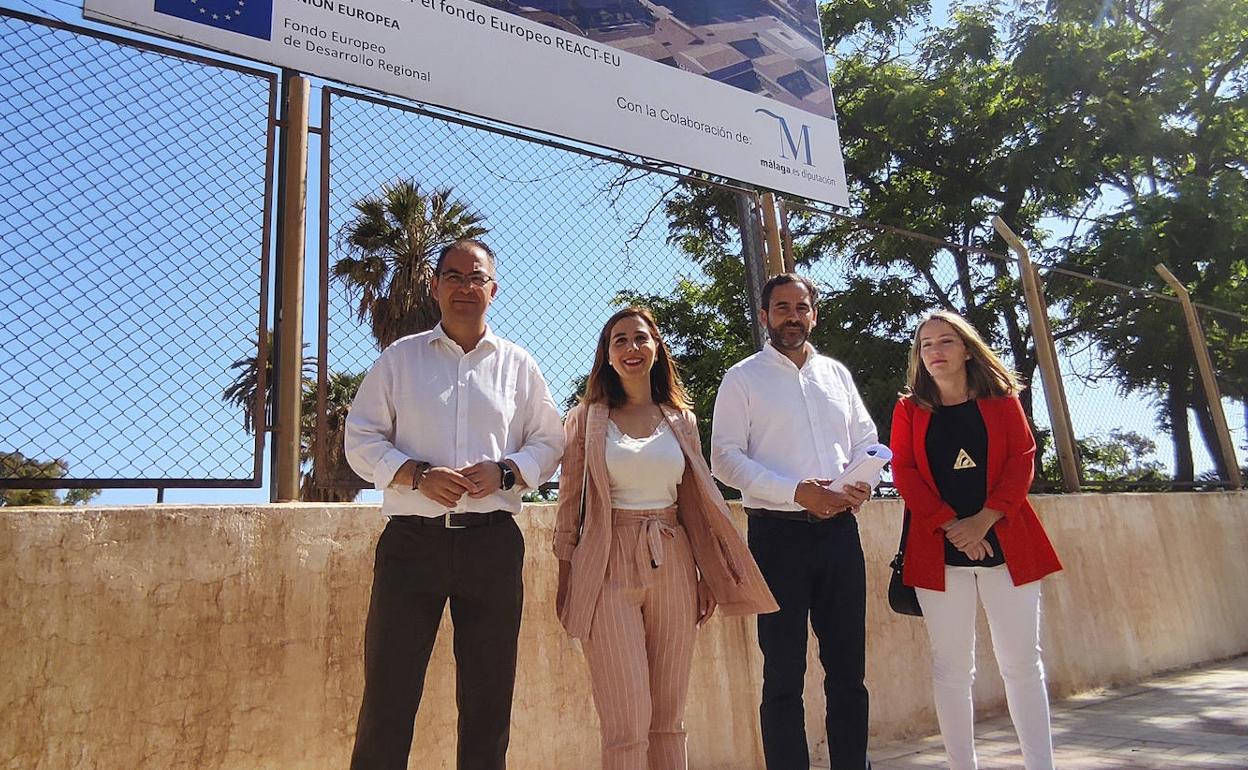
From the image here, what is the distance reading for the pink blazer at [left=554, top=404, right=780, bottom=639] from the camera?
2596mm

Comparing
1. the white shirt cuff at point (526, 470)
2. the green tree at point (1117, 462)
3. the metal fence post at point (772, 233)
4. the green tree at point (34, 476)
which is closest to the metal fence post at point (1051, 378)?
the green tree at point (1117, 462)

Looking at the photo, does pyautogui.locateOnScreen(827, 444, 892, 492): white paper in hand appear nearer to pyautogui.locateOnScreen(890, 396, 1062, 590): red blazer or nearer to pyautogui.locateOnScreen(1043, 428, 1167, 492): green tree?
pyautogui.locateOnScreen(890, 396, 1062, 590): red blazer

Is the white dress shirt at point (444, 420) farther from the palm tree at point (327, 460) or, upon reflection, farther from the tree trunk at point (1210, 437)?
the tree trunk at point (1210, 437)

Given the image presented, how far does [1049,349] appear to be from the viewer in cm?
621

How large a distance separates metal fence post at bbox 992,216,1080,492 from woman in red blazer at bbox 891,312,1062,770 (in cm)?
299

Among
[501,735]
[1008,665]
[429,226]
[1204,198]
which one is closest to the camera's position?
[501,735]

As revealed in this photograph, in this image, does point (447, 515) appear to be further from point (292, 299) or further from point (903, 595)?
point (903, 595)

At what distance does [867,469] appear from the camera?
2.70 m

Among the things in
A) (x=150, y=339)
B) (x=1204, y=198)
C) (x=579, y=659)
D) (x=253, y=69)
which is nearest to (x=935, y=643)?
(x=579, y=659)

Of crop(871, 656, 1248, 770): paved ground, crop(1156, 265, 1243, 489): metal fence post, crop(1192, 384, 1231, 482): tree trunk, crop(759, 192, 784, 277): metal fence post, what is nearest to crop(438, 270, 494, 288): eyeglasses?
crop(759, 192, 784, 277): metal fence post

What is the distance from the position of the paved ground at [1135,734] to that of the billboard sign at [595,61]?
3141 millimetres

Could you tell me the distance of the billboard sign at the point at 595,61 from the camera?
11.8 ft

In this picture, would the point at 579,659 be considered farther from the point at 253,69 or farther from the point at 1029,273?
the point at 1029,273

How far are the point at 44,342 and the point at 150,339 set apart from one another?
0.92 ft
